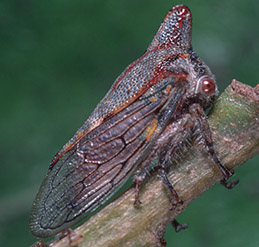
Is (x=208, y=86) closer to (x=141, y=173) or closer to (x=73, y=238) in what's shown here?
(x=141, y=173)

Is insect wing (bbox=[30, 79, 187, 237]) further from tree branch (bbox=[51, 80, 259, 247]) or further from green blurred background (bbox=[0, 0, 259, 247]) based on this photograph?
green blurred background (bbox=[0, 0, 259, 247])

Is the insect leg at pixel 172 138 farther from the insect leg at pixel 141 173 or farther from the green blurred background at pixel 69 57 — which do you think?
the green blurred background at pixel 69 57

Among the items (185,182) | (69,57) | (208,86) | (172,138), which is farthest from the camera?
(69,57)

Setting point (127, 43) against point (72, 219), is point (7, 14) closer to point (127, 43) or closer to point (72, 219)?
point (127, 43)

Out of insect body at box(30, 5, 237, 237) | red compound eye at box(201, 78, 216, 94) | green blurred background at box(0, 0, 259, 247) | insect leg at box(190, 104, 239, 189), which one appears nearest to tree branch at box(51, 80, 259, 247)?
insect leg at box(190, 104, 239, 189)

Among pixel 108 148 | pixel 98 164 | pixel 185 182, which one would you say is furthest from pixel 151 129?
pixel 185 182

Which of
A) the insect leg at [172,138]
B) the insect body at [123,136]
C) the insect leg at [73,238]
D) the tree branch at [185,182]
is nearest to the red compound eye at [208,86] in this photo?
the insect body at [123,136]

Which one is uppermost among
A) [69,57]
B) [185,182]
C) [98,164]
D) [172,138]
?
[69,57]

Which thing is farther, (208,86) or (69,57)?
(69,57)
